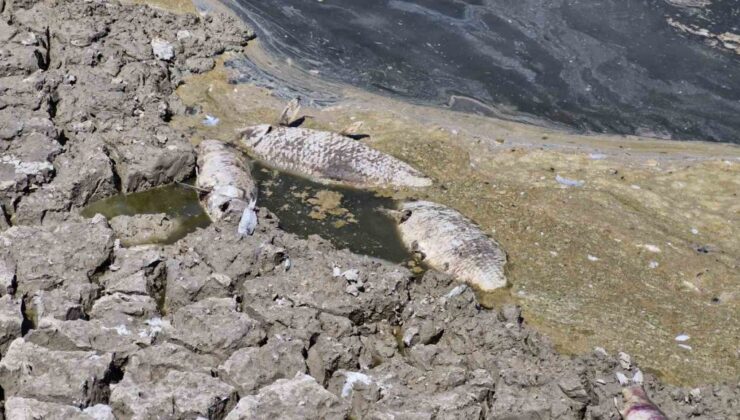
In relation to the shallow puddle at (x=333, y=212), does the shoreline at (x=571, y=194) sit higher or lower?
higher

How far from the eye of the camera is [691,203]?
29.4 ft

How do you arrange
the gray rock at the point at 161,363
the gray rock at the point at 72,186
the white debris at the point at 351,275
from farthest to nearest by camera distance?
1. the gray rock at the point at 72,186
2. the white debris at the point at 351,275
3. the gray rock at the point at 161,363

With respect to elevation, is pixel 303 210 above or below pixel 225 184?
below

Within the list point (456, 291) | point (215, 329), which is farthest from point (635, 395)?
point (215, 329)

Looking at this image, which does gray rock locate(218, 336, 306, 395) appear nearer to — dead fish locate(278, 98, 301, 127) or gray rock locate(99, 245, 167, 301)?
gray rock locate(99, 245, 167, 301)

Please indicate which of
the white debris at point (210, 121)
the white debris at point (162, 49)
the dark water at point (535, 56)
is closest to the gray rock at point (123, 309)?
the white debris at point (210, 121)

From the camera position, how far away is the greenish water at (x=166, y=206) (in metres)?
7.88

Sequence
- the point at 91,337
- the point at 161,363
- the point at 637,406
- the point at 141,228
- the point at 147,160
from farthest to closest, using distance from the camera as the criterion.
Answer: the point at 147,160, the point at 141,228, the point at 637,406, the point at 91,337, the point at 161,363

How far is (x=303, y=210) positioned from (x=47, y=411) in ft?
11.9

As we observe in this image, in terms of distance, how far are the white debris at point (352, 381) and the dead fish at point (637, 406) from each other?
1.76 m

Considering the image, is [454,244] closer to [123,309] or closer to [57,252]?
[123,309]

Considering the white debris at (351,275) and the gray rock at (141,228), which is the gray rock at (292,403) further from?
the gray rock at (141,228)

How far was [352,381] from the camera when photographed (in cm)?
585

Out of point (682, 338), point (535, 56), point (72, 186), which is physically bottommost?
point (72, 186)
